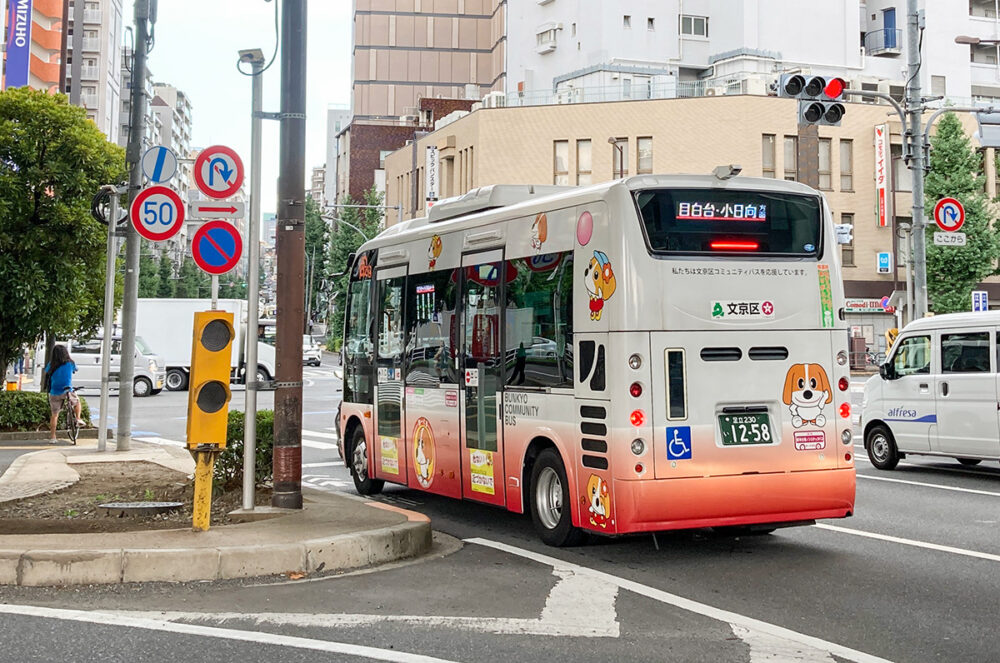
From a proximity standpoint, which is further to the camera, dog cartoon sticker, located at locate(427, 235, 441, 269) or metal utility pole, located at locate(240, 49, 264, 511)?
dog cartoon sticker, located at locate(427, 235, 441, 269)

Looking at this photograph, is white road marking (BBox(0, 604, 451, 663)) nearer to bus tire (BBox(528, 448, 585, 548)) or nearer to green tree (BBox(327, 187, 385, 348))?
bus tire (BBox(528, 448, 585, 548))

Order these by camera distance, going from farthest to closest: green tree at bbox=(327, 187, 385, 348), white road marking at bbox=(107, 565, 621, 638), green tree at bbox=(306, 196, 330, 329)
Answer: green tree at bbox=(306, 196, 330, 329), green tree at bbox=(327, 187, 385, 348), white road marking at bbox=(107, 565, 621, 638)

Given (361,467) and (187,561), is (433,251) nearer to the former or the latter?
(361,467)

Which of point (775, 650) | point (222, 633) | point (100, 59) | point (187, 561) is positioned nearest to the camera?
point (775, 650)

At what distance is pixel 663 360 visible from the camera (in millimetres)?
8164

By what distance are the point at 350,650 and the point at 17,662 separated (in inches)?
62.5

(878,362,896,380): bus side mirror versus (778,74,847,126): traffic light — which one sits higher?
(778,74,847,126): traffic light

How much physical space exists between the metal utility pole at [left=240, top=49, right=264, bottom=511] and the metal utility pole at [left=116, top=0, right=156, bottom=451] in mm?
6959

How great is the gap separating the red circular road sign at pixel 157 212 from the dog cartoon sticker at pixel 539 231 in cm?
580

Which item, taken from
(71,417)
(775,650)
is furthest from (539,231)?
(71,417)

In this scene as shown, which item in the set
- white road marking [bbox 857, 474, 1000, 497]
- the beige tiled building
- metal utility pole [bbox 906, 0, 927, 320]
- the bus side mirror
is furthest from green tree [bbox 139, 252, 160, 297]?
white road marking [bbox 857, 474, 1000, 497]

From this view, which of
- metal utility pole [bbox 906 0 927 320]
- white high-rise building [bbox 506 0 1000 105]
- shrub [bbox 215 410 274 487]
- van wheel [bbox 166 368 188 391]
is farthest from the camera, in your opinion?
white high-rise building [bbox 506 0 1000 105]

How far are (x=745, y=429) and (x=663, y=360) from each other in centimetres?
89

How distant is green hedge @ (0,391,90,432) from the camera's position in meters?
19.2
